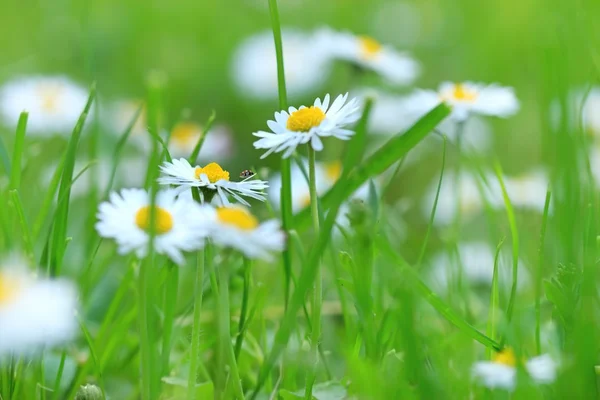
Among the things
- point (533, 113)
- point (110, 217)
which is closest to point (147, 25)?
point (533, 113)

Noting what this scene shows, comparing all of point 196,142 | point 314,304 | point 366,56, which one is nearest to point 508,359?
point 314,304

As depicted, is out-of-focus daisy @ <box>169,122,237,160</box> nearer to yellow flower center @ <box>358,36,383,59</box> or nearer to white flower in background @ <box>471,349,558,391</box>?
yellow flower center @ <box>358,36,383,59</box>

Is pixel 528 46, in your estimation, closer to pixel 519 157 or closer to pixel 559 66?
pixel 519 157

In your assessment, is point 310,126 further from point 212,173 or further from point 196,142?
point 196,142

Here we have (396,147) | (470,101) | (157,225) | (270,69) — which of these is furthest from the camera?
(270,69)

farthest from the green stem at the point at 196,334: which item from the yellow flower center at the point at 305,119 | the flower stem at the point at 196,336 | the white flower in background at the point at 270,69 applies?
the white flower in background at the point at 270,69

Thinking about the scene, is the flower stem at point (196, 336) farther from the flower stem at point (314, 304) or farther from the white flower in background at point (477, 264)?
the white flower in background at point (477, 264)

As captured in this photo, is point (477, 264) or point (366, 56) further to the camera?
point (366, 56)
